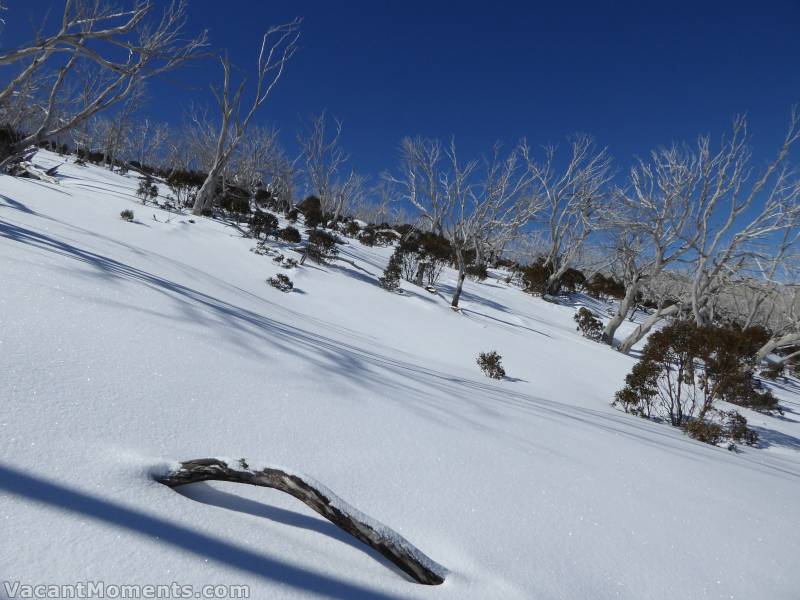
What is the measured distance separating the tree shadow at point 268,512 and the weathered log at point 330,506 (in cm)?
5

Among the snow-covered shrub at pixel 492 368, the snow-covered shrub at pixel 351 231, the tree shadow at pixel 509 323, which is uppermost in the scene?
the snow-covered shrub at pixel 351 231

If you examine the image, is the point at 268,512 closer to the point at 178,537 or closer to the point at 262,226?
the point at 178,537

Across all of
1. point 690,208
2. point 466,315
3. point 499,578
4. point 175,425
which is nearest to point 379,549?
point 499,578

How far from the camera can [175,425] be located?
129cm

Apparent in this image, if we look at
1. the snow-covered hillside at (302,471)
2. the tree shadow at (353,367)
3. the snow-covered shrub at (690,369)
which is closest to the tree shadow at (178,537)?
the snow-covered hillside at (302,471)

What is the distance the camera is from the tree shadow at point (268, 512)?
3.35 ft

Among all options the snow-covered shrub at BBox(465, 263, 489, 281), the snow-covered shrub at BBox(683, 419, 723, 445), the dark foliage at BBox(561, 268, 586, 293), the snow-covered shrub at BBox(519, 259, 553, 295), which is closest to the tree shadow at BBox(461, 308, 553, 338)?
the snow-covered shrub at BBox(683, 419, 723, 445)

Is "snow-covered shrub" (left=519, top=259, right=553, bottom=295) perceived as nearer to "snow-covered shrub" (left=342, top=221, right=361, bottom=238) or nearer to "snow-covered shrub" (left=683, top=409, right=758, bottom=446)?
"snow-covered shrub" (left=342, top=221, right=361, bottom=238)

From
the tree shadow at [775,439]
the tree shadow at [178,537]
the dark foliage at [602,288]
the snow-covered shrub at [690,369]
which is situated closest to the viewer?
the tree shadow at [178,537]

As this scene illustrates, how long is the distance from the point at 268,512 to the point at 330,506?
0.23 m

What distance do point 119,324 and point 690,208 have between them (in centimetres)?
1246

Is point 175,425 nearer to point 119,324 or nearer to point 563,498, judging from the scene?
point 119,324

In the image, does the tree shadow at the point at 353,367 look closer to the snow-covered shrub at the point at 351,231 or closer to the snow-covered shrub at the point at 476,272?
the snow-covered shrub at the point at 476,272

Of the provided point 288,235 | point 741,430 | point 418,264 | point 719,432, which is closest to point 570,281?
point 418,264
